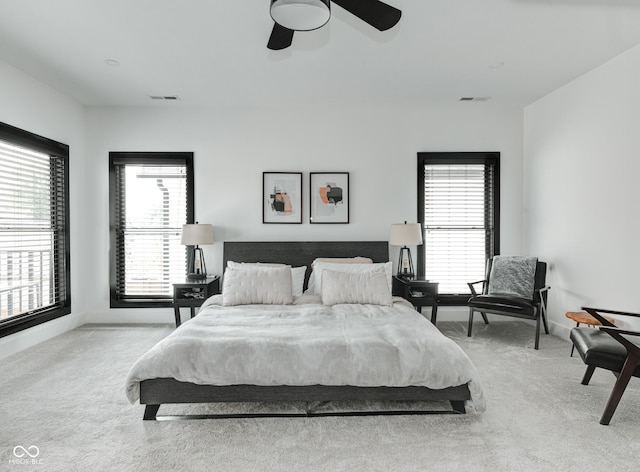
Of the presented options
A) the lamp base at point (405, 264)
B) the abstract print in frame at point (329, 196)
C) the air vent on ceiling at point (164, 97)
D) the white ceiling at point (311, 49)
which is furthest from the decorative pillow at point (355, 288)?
the air vent on ceiling at point (164, 97)

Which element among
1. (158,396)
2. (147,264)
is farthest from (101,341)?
(158,396)

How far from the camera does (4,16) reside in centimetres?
304

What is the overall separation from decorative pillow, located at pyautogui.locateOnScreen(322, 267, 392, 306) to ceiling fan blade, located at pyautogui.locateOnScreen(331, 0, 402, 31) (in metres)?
2.46

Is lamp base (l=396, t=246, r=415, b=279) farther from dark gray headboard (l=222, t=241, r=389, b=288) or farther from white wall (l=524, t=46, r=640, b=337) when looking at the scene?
white wall (l=524, t=46, r=640, b=337)

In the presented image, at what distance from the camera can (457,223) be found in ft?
18.1

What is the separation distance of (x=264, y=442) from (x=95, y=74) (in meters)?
4.04

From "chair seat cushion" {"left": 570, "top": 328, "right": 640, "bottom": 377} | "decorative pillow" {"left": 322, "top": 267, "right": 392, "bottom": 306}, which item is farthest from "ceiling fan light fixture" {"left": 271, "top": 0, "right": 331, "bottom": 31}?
"chair seat cushion" {"left": 570, "top": 328, "right": 640, "bottom": 377}

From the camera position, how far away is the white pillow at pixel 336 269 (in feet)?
14.5

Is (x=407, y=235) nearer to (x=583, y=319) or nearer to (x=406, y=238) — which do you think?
(x=406, y=238)

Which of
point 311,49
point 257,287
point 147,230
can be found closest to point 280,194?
point 257,287

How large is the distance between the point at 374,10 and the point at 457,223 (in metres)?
3.71

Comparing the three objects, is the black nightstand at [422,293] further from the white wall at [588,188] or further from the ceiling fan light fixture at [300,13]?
the ceiling fan light fixture at [300,13]

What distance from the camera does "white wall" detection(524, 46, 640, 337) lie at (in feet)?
12.3

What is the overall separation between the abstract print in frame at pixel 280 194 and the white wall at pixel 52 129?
243 cm
